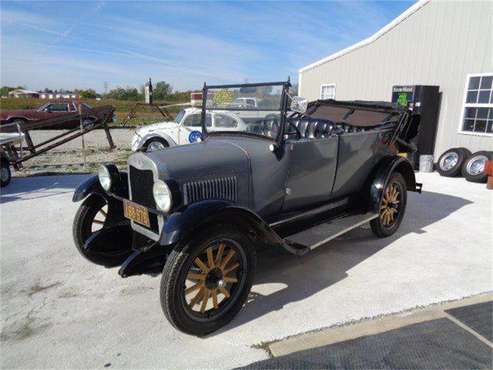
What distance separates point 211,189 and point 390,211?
265 cm

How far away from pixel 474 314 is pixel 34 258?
410 centimetres

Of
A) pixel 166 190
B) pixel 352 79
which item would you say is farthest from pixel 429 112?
pixel 166 190

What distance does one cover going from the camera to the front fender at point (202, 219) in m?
2.26

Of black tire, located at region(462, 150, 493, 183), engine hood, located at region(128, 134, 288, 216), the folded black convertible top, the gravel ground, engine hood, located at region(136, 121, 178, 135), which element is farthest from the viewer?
engine hood, located at region(136, 121, 178, 135)

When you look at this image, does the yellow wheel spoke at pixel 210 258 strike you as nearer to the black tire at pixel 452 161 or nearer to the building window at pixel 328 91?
the black tire at pixel 452 161

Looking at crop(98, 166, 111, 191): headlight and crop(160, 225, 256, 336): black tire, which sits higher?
crop(98, 166, 111, 191): headlight

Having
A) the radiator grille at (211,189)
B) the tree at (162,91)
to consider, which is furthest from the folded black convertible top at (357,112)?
the tree at (162,91)

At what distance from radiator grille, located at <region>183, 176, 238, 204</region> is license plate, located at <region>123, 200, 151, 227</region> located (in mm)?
371

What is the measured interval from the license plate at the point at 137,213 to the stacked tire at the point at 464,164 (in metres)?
7.36

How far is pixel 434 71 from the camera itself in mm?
8961

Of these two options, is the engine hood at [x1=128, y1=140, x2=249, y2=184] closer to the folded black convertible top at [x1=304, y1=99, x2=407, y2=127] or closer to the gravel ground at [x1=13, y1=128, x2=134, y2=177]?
the folded black convertible top at [x1=304, y1=99, x2=407, y2=127]

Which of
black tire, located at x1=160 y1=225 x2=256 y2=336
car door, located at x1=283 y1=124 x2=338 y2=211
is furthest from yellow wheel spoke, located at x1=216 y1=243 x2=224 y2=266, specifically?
car door, located at x1=283 y1=124 x2=338 y2=211

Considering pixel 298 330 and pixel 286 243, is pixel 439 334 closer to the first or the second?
pixel 298 330

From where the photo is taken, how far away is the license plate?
9.02 feet
